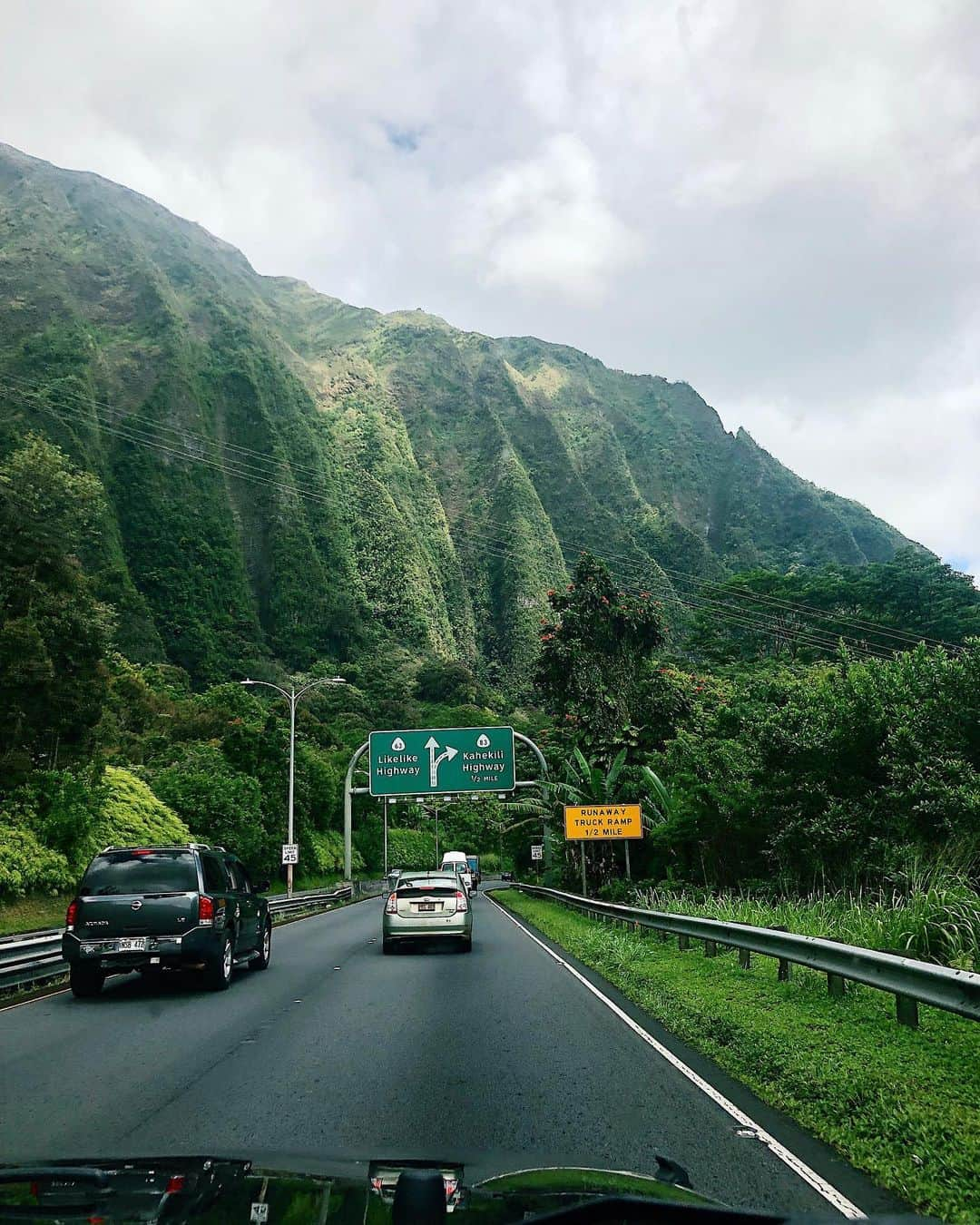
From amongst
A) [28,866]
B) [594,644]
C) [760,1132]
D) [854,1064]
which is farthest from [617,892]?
[760,1132]

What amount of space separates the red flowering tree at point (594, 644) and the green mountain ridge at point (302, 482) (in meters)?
75.5

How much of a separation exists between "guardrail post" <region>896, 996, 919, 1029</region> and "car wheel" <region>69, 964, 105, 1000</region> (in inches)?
361

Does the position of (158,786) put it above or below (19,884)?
above

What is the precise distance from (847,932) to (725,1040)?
4067 mm

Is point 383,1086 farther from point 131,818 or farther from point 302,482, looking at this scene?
point 302,482

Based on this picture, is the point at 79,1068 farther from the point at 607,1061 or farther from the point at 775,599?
the point at 775,599

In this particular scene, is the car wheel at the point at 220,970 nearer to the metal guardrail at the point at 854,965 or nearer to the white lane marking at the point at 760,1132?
the white lane marking at the point at 760,1132

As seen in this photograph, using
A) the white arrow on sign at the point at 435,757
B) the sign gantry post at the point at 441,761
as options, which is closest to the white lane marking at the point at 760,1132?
the sign gantry post at the point at 441,761

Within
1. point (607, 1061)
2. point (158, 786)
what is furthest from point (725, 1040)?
point (158, 786)

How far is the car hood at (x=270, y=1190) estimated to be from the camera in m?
3.76

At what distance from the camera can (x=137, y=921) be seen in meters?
12.7

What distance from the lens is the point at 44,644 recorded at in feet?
98.6

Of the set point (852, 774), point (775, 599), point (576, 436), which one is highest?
point (576, 436)

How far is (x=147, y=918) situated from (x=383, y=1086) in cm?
624
